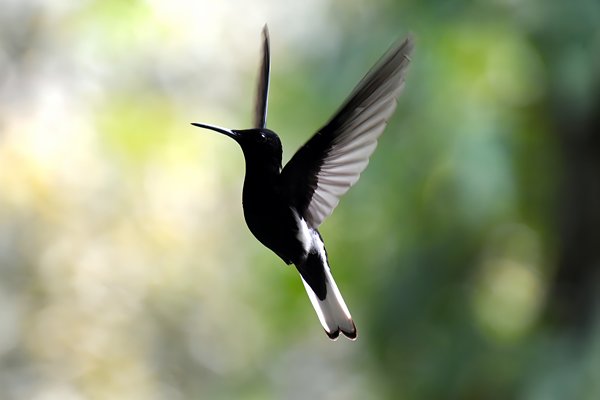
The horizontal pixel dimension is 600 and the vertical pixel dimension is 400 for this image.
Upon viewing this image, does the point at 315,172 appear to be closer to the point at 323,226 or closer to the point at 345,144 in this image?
the point at 345,144

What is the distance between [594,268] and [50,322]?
82.6 inches

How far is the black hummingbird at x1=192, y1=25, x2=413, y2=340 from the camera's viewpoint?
0.72m

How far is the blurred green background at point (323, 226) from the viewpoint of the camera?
2689 millimetres

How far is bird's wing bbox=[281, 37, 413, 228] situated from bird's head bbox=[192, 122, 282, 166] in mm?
24

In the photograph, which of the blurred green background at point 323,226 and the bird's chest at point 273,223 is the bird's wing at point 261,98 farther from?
the blurred green background at point 323,226

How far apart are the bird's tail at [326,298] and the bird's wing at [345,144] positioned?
0.16ft

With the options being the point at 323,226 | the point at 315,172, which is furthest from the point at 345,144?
the point at 323,226

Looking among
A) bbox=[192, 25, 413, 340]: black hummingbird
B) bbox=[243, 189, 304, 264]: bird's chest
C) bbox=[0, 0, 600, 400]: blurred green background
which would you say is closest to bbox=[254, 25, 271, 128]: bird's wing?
bbox=[192, 25, 413, 340]: black hummingbird

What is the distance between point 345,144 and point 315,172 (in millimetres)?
79

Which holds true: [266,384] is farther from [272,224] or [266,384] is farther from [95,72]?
[272,224]

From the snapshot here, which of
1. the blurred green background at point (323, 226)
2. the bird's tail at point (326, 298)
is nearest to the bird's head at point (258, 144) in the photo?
the bird's tail at point (326, 298)

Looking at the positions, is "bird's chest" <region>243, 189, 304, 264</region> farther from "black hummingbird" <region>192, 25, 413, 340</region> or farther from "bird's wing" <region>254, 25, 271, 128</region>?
"bird's wing" <region>254, 25, 271, 128</region>

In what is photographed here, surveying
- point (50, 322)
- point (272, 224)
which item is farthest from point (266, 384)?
point (272, 224)

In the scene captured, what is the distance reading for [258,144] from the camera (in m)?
0.75
